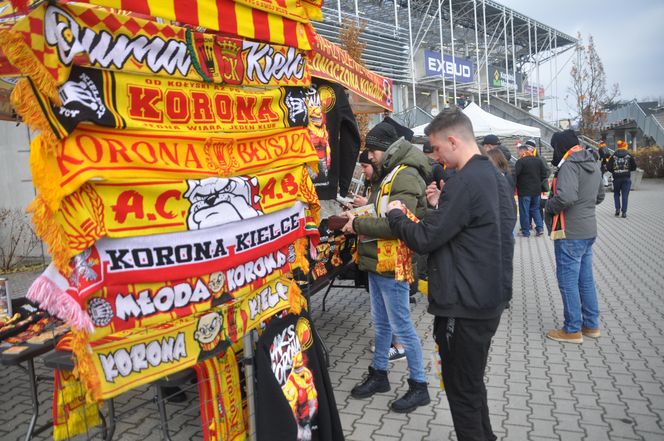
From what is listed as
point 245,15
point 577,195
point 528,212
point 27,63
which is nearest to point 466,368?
point 245,15

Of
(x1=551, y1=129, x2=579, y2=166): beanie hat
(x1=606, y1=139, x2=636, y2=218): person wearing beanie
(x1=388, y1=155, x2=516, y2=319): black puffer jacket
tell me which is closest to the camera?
(x1=388, y1=155, x2=516, y2=319): black puffer jacket

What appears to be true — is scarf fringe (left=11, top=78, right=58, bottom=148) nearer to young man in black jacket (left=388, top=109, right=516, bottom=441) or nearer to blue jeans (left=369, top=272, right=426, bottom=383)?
young man in black jacket (left=388, top=109, right=516, bottom=441)

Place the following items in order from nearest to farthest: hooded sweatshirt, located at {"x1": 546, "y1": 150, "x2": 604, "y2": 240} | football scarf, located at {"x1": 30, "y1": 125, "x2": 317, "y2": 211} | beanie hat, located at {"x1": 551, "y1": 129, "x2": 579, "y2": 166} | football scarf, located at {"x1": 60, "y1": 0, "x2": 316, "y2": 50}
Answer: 1. football scarf, located at {"x1": 30, "y1": 125, "x2": 317, "y2": 211}
2. football scarf, located at {"x1": 60, "y1": 0, "x2": 316, "y2": 50}
3. hooded sweatshirt, located at {"x1": 546, "y1": 150, "x2": 604, "y2": 240}
4. beanie hat, located at {"x1": 551, "y1": 129, "x2": 579, "y2": 166}

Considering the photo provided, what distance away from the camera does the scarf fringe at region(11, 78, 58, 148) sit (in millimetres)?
1578

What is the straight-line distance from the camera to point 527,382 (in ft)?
13.3

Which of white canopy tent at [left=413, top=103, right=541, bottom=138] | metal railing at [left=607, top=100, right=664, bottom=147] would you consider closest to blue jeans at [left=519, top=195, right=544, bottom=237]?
white canopy tent at [left=413, top=103, right=541, bottom=138]

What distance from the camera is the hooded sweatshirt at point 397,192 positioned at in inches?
136

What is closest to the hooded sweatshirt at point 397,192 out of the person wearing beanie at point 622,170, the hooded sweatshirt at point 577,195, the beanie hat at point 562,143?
the hooded sweatshirt at point 577,195

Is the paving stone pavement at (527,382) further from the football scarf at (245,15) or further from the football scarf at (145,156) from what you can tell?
the football scarf at (245,15)

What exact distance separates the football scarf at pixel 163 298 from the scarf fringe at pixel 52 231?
0.18 m

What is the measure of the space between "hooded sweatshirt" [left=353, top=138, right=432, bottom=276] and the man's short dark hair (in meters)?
0.85

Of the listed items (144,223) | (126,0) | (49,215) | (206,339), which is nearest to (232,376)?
(206,339)

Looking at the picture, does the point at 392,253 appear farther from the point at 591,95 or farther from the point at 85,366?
the point at 591,95

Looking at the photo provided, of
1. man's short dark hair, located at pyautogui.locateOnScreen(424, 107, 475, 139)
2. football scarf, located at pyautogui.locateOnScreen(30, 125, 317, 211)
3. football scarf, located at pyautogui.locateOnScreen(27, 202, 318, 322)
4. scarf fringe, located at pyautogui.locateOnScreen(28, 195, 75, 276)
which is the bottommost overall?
football scarf, located at pyautogui.locateOnScreen(27, 202, 318, 322)
